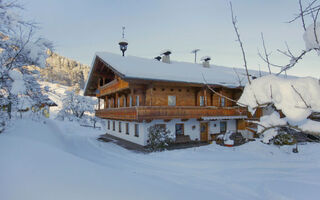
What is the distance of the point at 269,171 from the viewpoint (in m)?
9.90

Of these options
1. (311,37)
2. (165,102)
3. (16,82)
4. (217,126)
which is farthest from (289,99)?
(217,126)

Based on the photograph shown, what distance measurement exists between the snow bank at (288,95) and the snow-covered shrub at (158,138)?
12.7 m

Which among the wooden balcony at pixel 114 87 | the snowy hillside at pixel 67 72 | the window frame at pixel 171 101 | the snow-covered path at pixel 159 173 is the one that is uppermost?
the snowy hillside at pixel 67 72

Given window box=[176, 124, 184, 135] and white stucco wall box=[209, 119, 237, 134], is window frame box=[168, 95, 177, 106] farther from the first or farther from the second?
white stucco wall box=[209, 119, 237, 134]

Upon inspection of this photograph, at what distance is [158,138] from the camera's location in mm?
15234

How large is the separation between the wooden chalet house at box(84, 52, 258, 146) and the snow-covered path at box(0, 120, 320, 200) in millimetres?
2665

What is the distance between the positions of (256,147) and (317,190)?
767cm

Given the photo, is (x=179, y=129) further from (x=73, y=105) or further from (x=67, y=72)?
→ (x=67, y=72)

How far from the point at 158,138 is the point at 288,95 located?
13167mm

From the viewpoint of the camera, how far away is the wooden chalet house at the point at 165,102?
1530cm

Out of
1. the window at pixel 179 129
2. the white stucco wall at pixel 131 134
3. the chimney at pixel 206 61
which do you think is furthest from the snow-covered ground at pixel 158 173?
the chimney at pixel 206 61

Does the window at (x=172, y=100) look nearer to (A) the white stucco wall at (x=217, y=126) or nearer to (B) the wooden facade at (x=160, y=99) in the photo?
(B) the wooden facade at (x=160, y=99)

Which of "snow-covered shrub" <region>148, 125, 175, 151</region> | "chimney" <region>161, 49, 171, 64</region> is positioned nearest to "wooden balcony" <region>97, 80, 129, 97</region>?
"snow-covered shrub" <region>148, 125, 175, 151</region>

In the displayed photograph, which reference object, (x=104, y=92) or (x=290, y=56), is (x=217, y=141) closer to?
(x=104, y=92)
